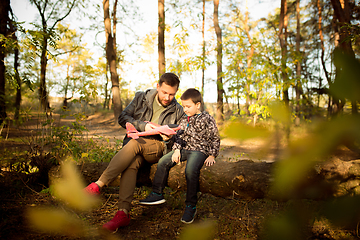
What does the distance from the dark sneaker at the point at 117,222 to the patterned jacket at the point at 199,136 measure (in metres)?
0.95

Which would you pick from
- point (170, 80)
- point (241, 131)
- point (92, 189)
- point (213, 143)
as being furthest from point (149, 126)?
point (241, 131)

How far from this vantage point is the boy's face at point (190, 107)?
2.94 meters

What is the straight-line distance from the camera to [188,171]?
2.59 metres

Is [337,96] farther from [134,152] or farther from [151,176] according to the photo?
[151,176]

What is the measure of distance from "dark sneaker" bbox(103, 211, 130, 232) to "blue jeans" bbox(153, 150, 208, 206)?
427 mm

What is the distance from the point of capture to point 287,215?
43cm

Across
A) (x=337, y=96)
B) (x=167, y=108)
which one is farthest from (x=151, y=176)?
(x=337, y=96)

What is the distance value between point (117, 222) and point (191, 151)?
112 centimetres

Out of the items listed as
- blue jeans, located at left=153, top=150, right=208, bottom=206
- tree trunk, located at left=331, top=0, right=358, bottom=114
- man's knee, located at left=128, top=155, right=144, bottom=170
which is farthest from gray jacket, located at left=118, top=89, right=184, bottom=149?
tree trunk, located at left=331, top=0, right=358, bottom=114

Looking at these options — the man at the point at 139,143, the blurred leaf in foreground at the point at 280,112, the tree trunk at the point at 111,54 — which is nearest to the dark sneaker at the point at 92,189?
the man at the point at 139,143

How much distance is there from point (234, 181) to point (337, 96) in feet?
7.12

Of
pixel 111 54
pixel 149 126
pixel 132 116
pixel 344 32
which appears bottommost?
pixel 149 126

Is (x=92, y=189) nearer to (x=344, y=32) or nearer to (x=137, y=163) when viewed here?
(x=137, y=163)

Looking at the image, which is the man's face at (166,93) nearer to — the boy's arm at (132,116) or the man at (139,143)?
the man at (139,143)
